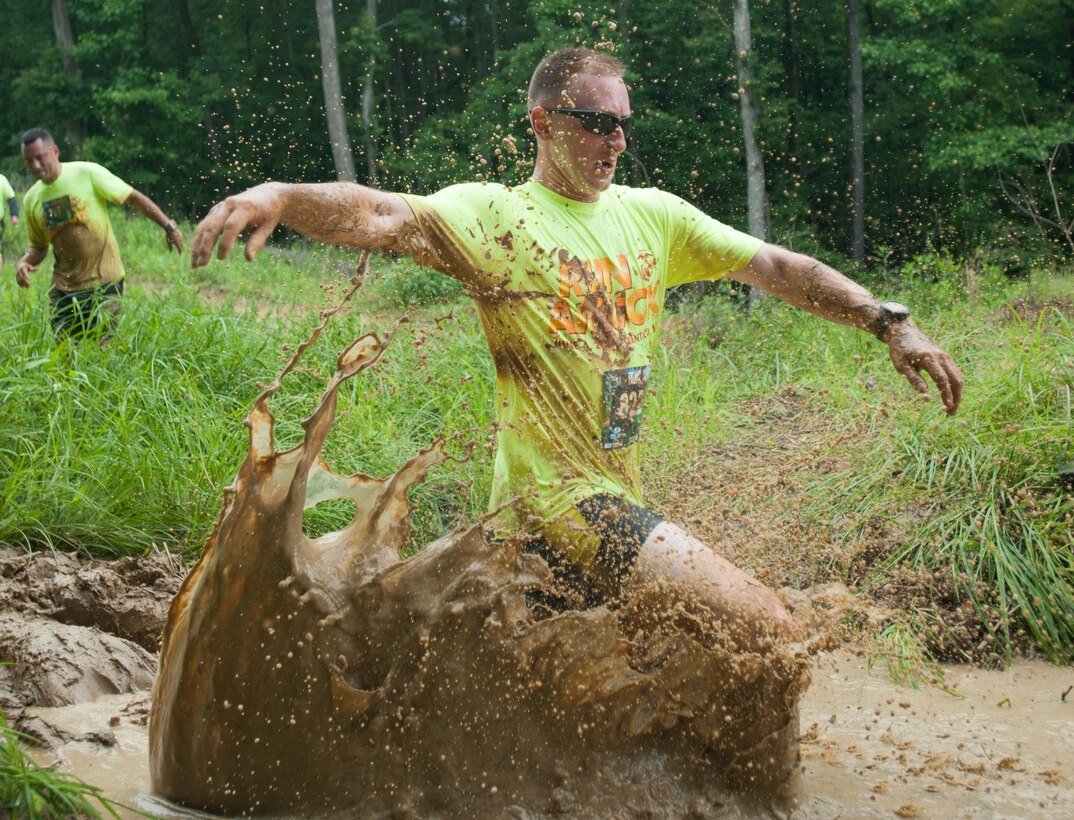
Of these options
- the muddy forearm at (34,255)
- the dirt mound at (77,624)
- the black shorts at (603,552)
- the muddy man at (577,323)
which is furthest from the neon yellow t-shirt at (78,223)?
the black shorts at (603,552)

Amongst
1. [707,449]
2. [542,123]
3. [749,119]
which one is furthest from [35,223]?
[749,119]

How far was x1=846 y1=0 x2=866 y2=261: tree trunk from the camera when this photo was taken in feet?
63.1

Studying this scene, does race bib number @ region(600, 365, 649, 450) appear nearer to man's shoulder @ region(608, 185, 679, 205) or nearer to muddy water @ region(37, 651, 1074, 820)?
man's shoulder @ region(608, 185, 679, 205)

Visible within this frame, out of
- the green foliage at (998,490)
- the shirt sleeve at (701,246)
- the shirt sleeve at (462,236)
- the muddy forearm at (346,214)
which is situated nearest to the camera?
the muddy forearm at (346,214)

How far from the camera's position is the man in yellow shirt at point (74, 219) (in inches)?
317

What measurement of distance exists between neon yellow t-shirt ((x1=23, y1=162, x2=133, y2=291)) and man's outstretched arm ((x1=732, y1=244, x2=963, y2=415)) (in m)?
5.84

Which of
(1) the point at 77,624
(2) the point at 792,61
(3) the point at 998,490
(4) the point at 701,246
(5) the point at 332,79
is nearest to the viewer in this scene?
(4) the point at 701,246

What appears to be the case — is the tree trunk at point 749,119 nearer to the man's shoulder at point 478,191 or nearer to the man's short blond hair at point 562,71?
the man's short blond hair at point 562,71

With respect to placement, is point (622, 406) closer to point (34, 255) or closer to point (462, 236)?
point (462, 236)

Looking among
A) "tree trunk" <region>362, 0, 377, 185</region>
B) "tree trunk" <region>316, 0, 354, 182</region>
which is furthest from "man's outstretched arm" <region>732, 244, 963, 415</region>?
"tree trunk" <region>362, 0, 377, 185</region>

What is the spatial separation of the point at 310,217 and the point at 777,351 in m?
6.12

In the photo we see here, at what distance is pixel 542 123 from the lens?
11.2 feet

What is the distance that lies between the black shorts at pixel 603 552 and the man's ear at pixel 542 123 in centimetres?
111

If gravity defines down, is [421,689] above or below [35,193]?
below
